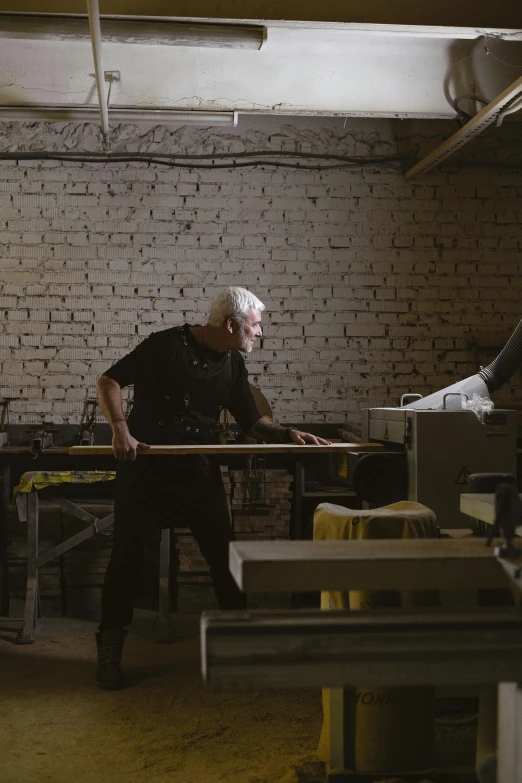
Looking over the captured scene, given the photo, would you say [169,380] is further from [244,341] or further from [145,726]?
[145,726]

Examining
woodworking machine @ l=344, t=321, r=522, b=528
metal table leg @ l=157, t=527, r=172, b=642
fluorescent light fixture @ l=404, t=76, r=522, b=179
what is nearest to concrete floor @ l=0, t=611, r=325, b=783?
metal table leg @ l=157, t=527, r=172, b=642

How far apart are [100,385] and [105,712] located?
1.25 metres

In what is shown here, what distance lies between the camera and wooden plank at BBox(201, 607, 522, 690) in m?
1.33

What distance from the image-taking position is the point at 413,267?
5160mm

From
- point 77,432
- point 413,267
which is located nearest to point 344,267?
point 413,267

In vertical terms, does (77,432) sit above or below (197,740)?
above

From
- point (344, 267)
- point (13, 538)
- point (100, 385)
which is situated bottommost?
point (13, 538)

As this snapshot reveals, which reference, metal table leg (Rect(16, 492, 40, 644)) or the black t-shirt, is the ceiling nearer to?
the black t-shirt

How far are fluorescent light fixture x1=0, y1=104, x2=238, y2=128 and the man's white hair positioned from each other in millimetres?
1576

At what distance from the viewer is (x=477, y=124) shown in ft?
13.7

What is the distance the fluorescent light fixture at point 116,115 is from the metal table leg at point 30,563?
2.11 m

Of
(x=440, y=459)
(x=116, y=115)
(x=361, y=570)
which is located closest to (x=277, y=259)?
(x=116, y=115)

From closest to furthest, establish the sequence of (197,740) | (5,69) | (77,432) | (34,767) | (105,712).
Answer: (34,767), (197,740), (105,712), (5,69), (77,432)

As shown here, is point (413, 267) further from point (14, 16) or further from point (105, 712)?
point (105, 712)
